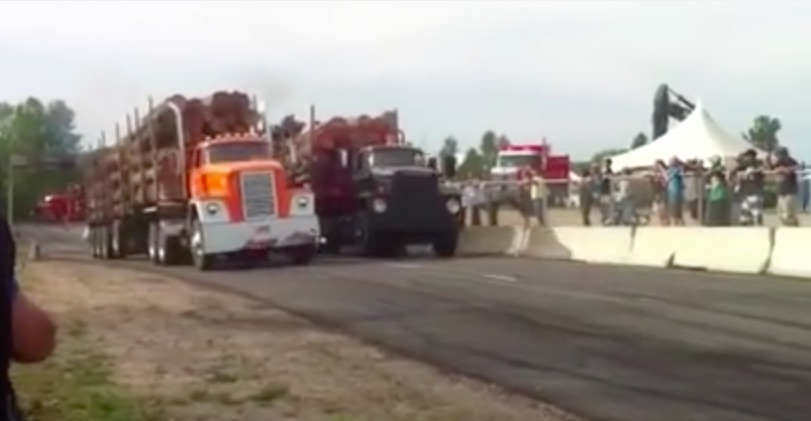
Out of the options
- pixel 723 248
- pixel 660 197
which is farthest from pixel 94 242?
pixel 723 248

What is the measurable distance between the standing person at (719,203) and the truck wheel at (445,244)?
10408mm

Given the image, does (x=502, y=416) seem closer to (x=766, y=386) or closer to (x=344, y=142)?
(x=766, y=386)

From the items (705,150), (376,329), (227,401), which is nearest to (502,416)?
(227,401)

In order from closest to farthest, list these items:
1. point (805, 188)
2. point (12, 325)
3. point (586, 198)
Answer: point (12, 325) < point (805, 188) < point (586, 198)

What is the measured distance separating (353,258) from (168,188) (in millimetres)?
4859

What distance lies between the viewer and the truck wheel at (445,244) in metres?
40.6

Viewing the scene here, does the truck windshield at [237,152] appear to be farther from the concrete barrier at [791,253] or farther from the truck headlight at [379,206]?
the concrete barrier at [791,253]

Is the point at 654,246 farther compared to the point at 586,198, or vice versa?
the point at 586,198

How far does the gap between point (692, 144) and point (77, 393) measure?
164 ft

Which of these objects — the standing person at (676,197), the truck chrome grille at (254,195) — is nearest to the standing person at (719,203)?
the standing person at (676,197)

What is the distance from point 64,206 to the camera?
59.3 m

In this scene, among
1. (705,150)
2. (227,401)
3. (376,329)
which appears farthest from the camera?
(705,150)

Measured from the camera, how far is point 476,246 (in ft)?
138

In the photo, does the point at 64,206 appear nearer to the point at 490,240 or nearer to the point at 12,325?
the point at 490,240
